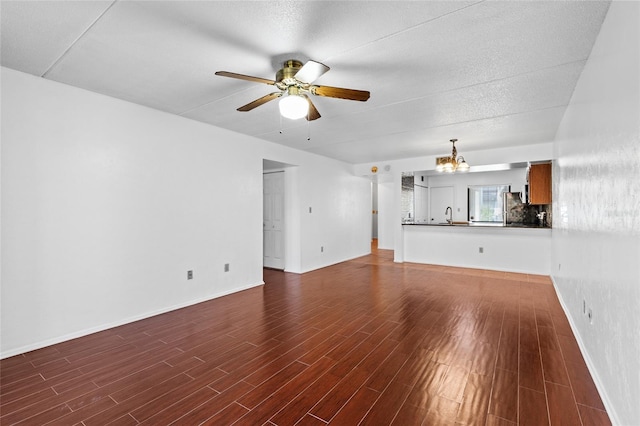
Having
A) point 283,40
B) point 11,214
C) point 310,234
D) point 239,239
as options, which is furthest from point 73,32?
point 310,234

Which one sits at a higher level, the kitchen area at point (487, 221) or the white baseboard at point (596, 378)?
the kitchen area at point (487, 221)

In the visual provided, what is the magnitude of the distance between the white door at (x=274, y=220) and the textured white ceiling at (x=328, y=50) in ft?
8.30

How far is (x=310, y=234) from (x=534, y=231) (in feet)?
14.3

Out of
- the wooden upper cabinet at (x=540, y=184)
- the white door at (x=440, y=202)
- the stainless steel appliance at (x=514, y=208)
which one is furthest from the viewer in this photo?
the white door at (x=440, y=202)

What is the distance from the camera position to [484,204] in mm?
9242

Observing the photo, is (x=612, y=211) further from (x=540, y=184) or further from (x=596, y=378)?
(x=540, y=184)

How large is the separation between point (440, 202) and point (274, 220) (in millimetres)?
5980

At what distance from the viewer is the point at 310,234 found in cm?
627

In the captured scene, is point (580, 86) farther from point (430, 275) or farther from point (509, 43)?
point (430, 275)

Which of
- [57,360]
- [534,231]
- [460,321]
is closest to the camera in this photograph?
[57,360]

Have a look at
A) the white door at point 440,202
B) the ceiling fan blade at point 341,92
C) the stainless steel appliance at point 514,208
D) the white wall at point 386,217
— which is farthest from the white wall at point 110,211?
the white door at point 440,202

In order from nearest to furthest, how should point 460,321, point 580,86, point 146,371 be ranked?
point 146,371
point 580,86
point 460,321

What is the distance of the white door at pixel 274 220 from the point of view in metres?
6.22

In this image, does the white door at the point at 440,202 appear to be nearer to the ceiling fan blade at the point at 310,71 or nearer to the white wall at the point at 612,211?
the white wall at the point at 612,211
